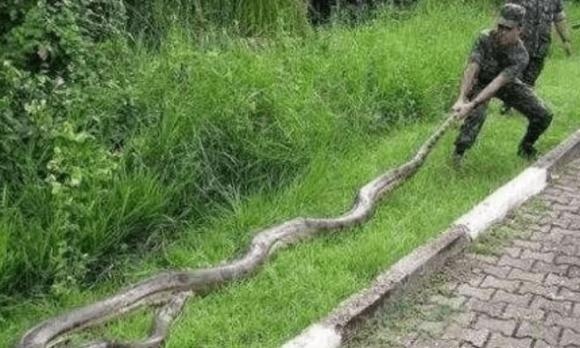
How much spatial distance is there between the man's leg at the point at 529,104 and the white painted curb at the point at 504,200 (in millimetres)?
506

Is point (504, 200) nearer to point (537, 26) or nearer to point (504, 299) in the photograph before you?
point (504, 299)

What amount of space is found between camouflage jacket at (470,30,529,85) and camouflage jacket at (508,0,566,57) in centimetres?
147

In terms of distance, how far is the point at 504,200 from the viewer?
19.1 feet

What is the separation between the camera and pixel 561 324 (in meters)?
4.38

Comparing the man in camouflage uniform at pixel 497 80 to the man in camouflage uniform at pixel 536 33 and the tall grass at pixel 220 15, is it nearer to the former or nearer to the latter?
the man in camouflage uniform at pixel 536 33

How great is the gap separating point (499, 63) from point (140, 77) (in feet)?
9.51

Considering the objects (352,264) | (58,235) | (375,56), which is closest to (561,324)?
(352,264)

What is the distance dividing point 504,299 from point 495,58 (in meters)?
2.60

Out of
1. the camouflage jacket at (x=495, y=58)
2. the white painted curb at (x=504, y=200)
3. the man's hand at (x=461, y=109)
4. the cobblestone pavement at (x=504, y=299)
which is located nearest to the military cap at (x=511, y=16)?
the camouflage jacket at (x=495, y=58)

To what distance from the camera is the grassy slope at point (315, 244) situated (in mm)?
4234

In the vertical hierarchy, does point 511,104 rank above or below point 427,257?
above

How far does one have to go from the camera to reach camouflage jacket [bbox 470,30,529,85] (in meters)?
6.50

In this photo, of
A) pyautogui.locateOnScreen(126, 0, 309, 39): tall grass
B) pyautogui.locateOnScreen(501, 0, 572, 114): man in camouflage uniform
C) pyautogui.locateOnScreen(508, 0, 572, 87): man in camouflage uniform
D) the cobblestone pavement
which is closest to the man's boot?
pyautogui.locateOnScreen(501, 0, 572, 114): man in camouflage uniform

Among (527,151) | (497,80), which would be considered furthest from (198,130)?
(527,151)
